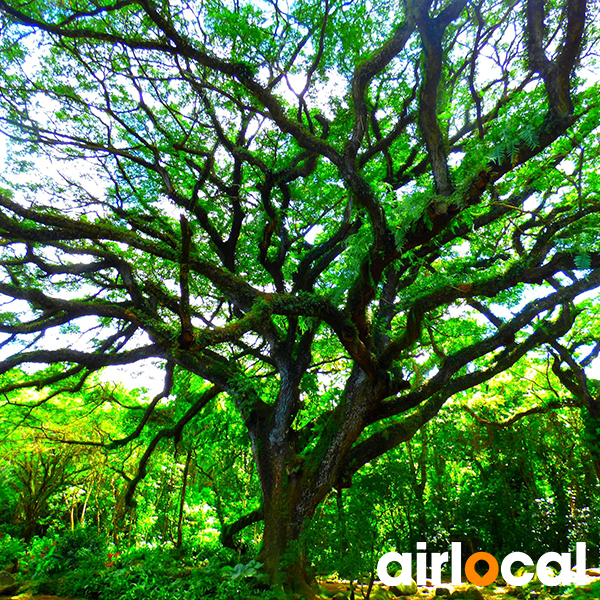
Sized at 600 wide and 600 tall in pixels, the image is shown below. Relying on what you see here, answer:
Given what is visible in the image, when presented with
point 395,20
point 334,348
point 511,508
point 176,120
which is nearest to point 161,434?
point 334,348

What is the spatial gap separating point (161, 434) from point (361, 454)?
3.86 m

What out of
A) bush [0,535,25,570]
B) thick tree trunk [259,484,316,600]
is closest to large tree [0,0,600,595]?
thick tree trunk [259,484,316,600]

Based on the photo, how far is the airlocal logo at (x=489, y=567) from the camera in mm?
5059

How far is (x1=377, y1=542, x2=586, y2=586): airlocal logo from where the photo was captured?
16.6 feet

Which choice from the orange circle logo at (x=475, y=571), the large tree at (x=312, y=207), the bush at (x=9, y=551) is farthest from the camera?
the orange circle logo at (x=475, y=571)

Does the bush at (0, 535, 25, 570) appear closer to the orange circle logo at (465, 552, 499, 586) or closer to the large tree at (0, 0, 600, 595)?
the large tree at (0, 0, 600, 595)

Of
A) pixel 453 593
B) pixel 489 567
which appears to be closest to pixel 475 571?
pixel 489 567

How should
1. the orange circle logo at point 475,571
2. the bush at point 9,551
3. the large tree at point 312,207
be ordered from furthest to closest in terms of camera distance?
the orange circle logo at point 475,571 → the bush at point 9,551 → the large tree at point 312,207

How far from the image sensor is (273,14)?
5.75 metres

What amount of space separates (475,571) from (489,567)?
0.31m

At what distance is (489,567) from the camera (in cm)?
706

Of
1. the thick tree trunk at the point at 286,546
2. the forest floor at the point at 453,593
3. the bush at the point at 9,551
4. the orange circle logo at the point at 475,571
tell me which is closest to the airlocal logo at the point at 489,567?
the orange circle logo at the point at 475,571

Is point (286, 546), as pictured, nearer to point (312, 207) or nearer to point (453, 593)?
point (453, 593)

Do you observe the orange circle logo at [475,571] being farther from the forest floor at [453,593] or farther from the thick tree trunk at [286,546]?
the thick tree trunk at [286,546]
